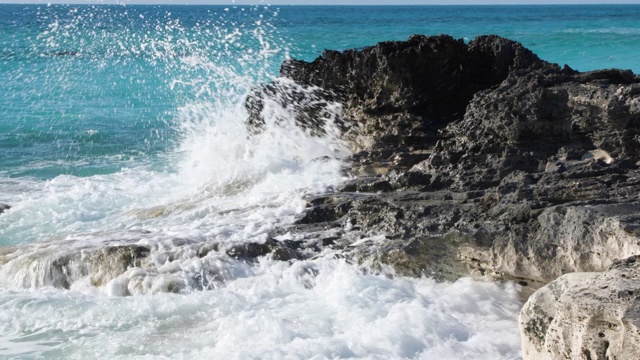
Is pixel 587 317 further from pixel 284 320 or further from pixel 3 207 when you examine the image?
pixel 3 207

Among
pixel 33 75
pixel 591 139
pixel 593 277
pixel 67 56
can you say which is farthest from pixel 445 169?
pixel 67 56

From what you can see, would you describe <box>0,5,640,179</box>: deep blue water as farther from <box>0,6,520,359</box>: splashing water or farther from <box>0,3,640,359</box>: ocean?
<box>0,6,520,359</box>: splashing water

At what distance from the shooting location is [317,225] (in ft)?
18.8

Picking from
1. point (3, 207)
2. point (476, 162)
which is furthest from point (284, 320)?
point (3, 207)

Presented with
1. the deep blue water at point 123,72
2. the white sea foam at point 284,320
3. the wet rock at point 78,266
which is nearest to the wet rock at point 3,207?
the deep blue water at point 123,72

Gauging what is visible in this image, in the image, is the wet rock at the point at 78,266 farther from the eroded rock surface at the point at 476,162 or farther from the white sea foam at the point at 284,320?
the eroded rock surface at the point at 476,162

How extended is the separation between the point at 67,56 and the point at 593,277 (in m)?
24.4

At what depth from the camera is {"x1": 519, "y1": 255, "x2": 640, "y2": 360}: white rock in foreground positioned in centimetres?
302

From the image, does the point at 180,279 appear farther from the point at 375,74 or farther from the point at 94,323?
the point at 375,74

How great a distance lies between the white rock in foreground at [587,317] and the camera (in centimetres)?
302

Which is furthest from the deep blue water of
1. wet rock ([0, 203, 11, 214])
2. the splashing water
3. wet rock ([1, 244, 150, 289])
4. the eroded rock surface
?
wet rock ([1, 244, 150, 289])

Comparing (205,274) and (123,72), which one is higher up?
(205,274)

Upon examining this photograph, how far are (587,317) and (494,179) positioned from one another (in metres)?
2.58

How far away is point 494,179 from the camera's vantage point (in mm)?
5645
